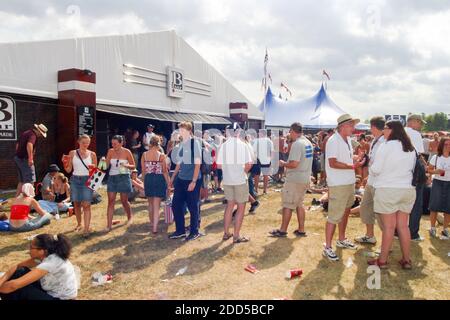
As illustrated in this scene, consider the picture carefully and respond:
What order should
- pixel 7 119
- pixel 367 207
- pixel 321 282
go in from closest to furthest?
pixel 321 282
pixel 367 207
pixel 7 119

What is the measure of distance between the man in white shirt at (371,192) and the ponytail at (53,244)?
381 centimetres

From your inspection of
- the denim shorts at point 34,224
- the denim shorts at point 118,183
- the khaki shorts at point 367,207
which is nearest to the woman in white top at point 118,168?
the denim shorts at point 118,183

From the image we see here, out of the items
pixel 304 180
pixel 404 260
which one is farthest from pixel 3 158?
pixel 404 260

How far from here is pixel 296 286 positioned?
157 inches

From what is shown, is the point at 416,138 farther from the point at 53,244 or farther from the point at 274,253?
the point at 53,244

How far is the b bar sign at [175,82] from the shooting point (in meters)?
15.2

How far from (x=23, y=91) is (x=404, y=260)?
33.0 ft

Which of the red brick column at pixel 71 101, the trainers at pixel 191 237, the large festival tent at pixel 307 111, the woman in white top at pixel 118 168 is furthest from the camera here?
the large festival tent at pixel 307 111

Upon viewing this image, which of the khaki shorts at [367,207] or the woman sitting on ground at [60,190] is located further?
the woman sitting on ground at [60,190]

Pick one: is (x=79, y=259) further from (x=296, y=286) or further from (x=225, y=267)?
(x=296, y=286)

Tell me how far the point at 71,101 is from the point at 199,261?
761cm

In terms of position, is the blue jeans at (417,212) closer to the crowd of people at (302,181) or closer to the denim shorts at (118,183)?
the crowd of people at (302,181)

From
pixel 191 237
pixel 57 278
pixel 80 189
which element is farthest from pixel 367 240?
pixel 80 189

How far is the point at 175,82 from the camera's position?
15.5 m
